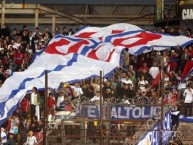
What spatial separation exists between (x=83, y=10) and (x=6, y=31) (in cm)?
766

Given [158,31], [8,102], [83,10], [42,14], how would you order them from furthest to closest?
[83,10] < [42,14] < [158,31] < [8,102]

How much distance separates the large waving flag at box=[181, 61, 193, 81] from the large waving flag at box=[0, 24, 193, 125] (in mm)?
2315

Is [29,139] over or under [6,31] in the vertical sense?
under

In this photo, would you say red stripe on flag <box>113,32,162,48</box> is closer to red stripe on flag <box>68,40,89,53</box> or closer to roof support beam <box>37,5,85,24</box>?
red stripe on flag <box>68,40,89,53</box>

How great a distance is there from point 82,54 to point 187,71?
4846 mm

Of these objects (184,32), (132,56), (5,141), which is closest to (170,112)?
(5,141)

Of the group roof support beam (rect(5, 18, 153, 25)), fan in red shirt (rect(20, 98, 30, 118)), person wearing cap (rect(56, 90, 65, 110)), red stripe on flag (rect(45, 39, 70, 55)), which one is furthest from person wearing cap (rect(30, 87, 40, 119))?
roof support beam (rect(5, 18, 153, 25))

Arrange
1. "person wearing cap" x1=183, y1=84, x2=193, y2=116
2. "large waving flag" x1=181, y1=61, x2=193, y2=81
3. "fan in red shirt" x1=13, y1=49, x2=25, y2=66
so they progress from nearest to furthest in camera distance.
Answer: "person wearing cap" x1=183, y1=84, x2=193, y2=116 → "large waving flag" x1=181, y1=61, x2=193, y2=81 → "fan in red shirt" x1=13, y1=49, x2=25, y2=66

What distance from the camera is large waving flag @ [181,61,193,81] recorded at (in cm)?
3234

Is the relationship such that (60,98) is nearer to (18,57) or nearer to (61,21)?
(18,57)

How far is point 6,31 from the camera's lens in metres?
40.4

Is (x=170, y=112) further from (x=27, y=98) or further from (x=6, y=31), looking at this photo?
(x=6, y=31)

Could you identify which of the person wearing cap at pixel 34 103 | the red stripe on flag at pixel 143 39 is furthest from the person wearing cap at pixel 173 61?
the person wearing cap at pixel 34 103

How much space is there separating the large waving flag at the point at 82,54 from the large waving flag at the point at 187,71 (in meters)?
2.32
